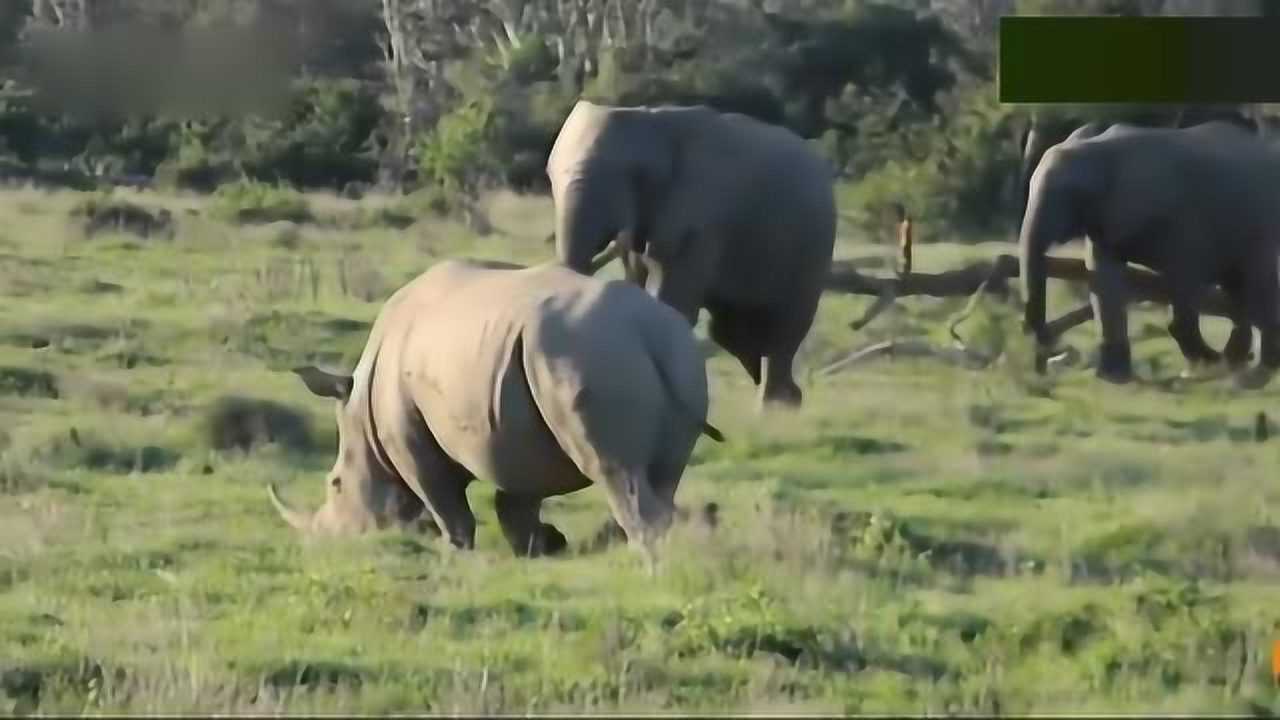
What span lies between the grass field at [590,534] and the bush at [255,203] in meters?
0.05

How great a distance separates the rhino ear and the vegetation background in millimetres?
313

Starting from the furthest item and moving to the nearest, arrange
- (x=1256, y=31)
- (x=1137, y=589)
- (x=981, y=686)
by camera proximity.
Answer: (x=1256, y=31)
(x=1137, y=589)
(x=981, y=686)

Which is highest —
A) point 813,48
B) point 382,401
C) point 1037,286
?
point 813,48

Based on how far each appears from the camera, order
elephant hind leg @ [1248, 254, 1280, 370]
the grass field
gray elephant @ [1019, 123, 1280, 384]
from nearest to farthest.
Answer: the grass field
gray elephant @ [1019, 123, 1280, 384]
elephant hind leg @ [1248, 254, 1280, 370]

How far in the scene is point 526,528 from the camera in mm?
6145

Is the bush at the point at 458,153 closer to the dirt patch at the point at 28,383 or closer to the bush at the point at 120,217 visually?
the bush at the point at 120,217

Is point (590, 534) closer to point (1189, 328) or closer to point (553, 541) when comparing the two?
point (553, 541)

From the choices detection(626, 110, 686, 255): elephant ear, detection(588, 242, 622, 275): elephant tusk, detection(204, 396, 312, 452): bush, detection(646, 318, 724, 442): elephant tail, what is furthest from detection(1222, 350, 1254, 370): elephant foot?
detection(204, 396, 312, 452): bush

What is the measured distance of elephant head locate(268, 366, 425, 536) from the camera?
632cm

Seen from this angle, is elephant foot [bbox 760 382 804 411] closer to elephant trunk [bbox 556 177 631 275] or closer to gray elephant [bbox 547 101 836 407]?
gray elephant [bbox 547 101 836 407]

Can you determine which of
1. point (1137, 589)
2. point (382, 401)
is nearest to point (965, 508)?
point (1137, 589)

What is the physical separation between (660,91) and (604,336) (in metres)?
2.14

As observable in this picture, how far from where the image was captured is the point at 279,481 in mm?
6652

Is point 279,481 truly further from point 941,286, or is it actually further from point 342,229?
point 941,286
